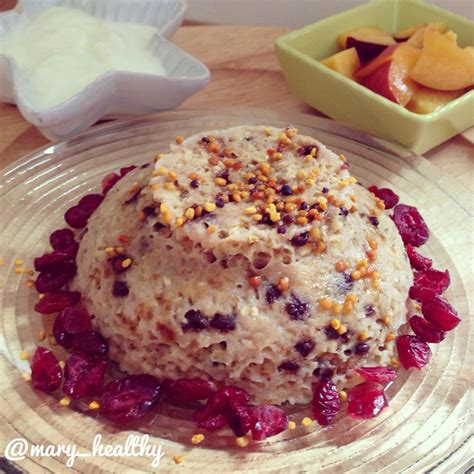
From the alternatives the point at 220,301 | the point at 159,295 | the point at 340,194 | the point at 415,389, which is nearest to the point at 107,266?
the point at 159,295

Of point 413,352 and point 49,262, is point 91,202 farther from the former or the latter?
point 413,352

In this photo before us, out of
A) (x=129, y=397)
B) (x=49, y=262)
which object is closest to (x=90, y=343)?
(x=129, y=397)

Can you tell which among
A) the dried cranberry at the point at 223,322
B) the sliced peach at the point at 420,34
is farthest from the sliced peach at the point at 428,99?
the dried cranberry at the point at 223,322

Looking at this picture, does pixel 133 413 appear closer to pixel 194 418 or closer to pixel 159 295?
pixel 194 418

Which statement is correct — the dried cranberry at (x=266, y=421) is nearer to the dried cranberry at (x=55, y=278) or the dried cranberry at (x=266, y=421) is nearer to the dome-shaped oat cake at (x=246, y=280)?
the dome-shaped oat cake at (x=246, y=280)

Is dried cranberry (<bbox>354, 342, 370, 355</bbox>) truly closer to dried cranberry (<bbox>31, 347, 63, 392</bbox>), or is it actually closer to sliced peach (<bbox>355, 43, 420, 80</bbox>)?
dried cranberry (<bbox>31, 347, 63, 392</bbox>)

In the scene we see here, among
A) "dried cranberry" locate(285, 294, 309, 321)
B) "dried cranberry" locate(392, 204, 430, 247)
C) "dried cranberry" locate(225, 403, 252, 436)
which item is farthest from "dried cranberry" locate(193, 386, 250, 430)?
"dried cranberry" locate(392, 204, 430, 247)
